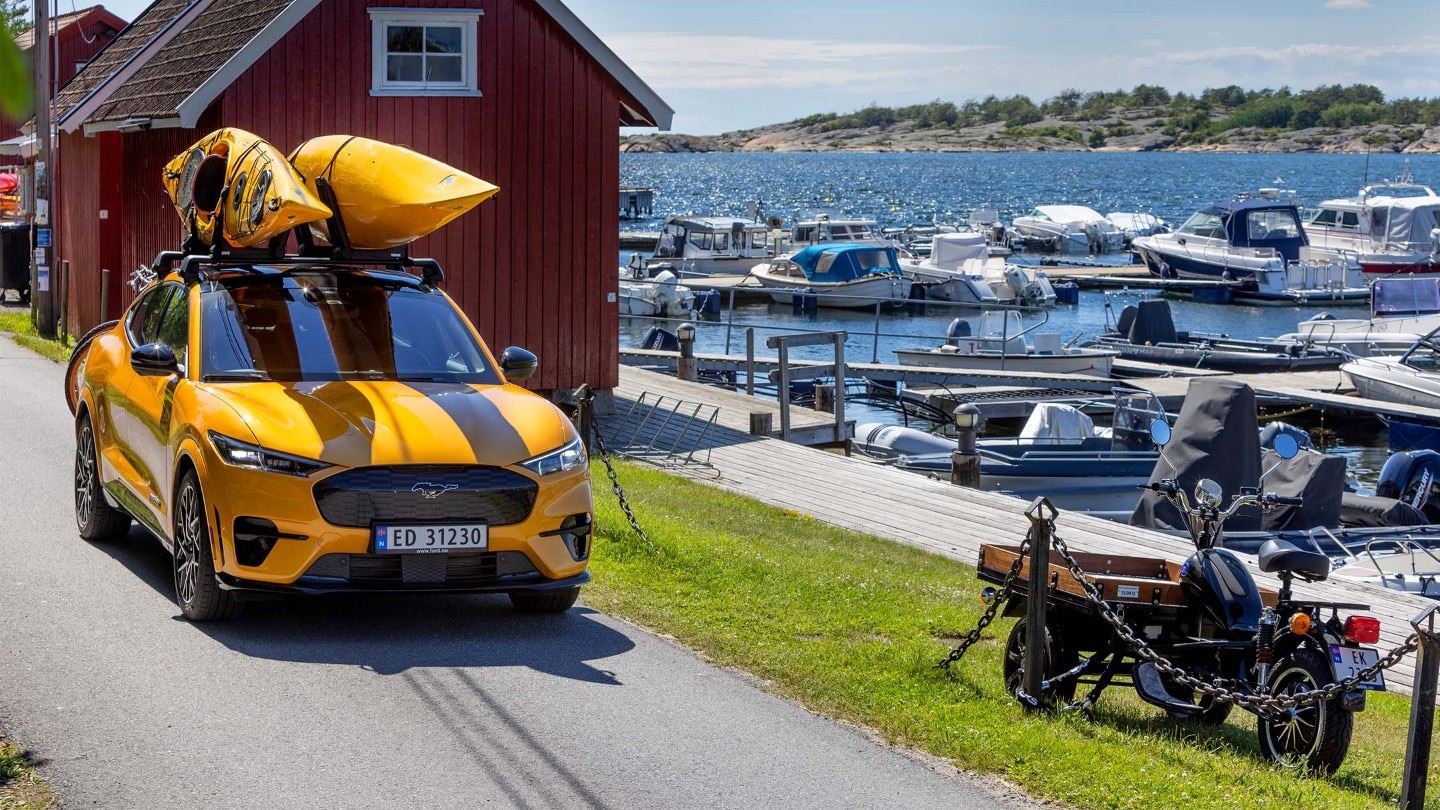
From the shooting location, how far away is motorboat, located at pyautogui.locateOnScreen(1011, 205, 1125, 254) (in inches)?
3226

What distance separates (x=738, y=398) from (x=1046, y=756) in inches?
626

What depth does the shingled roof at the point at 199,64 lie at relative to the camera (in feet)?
56.0

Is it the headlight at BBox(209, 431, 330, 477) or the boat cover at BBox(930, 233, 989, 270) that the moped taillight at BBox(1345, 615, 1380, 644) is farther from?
the boat cover at BBox(930, 233, 989, 270)

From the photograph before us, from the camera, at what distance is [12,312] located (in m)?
27.5

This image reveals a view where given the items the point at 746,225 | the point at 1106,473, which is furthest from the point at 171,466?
the point at 746,225

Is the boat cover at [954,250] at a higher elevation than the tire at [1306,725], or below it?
higher

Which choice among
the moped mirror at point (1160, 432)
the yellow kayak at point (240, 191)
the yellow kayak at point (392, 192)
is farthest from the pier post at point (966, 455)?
the moped mirror at point (1160, 432)

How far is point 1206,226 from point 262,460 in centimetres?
5805

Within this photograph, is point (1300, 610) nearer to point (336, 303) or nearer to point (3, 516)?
point (336, 303)

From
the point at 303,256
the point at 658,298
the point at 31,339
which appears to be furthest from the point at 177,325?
the point at 658,298

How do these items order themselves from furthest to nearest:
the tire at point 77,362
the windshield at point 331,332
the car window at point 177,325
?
the tire at point 77,362 → the car window at point 177,325 → the windshield at point 331,332

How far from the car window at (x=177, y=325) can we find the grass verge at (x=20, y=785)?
3.10 m

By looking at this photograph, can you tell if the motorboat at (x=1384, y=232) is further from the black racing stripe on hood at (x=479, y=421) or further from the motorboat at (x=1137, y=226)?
the black racing stripe on hood at (x=479, y=421)

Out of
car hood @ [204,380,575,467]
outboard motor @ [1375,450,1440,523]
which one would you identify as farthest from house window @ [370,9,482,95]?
outboard motor @ [1375,450,1440,523]
